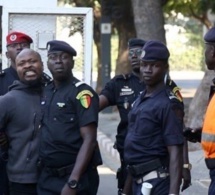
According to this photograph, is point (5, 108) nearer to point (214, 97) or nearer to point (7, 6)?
point (214, 97)

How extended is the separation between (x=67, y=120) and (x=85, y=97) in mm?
212

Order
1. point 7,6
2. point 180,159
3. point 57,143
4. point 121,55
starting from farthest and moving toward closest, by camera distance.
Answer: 1. point 121,55
2. point 7,6
3. point 57,143
4. point 180,159

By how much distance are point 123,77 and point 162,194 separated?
207cm

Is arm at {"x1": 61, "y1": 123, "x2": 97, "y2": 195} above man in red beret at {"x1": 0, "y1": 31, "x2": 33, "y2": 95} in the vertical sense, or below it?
Answer: below

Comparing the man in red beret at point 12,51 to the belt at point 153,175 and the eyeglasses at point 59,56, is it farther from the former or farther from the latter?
the belt at point 153,175

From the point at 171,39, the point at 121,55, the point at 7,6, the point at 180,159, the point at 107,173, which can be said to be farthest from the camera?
the point at 171,39

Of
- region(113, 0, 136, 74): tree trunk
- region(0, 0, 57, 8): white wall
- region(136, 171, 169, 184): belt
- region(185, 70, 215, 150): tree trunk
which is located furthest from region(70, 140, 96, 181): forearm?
region(113, 0, 136, 74): tree trunk

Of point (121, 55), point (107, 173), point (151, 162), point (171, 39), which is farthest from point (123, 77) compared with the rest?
point (171, 39)

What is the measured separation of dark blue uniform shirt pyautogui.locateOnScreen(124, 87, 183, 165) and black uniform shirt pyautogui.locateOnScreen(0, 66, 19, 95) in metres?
1.99

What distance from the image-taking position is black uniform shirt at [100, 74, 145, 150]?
7449 mm

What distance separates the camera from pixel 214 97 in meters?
5.75

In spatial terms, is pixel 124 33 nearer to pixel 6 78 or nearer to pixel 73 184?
pixel 6 78

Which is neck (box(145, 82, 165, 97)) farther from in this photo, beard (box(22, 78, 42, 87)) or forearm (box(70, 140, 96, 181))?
beard (box(22, 78, 42, 87))

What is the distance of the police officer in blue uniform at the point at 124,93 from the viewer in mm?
7395
